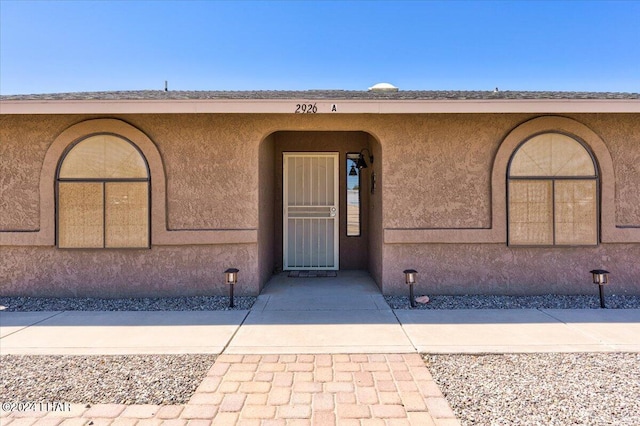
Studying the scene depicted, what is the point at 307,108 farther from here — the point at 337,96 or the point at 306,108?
the point at 337,96

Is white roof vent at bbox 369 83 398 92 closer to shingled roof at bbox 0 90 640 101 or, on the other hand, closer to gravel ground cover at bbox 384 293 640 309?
shingled roof at bbox 0 90 640 101

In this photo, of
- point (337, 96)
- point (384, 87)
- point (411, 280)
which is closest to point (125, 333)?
point (411, 280)

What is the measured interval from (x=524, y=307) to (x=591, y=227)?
2.12m

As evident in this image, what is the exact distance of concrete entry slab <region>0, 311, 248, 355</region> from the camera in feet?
14.4

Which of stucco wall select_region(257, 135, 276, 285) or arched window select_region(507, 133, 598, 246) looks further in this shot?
stucco wall select_region(257, 135, 276, 285)

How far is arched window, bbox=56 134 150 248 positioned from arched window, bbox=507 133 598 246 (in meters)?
6.83

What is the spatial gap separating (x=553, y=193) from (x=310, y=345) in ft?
17.3

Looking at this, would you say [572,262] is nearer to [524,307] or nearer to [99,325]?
[524,307]

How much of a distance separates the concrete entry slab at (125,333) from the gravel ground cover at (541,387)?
9.02 ft

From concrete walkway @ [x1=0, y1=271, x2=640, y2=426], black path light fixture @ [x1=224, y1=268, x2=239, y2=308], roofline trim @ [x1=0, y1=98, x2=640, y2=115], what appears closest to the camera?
concrete walkway @ [x1=0, y1=271, x2=640, y2=426]

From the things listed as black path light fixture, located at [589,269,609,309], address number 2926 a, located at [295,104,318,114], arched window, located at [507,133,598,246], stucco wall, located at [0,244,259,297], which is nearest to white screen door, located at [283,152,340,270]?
stucco wall, located at [0,244,259,297]

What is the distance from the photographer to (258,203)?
6695 millimetres

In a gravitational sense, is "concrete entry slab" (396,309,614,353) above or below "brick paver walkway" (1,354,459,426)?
above

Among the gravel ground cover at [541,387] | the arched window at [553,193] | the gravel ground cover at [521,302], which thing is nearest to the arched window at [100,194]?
the gravel ground cover at [521,302]
